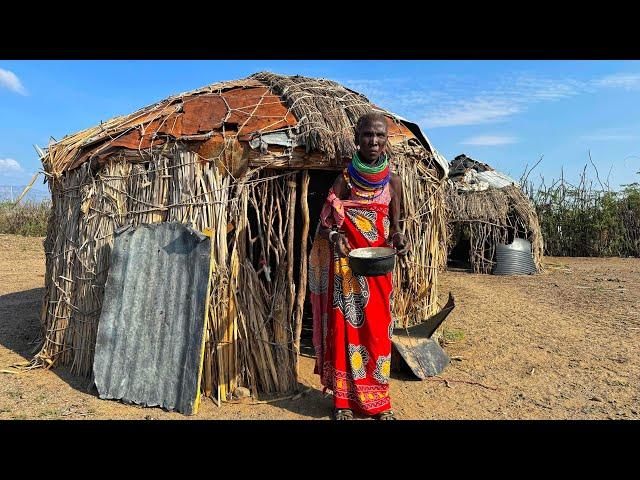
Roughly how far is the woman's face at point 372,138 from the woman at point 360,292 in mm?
25

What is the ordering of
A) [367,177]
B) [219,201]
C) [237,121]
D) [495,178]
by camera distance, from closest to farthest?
[367,177]
[219,201]
[237,121]
[495,178]

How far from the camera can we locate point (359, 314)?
352 centimetres

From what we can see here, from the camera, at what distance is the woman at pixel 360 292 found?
348 centimetres

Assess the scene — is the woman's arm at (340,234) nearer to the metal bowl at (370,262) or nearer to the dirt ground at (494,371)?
the metal bowl at (370,262)

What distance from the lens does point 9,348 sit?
5359mm

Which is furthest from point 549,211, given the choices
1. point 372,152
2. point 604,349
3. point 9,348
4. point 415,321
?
point 9,348

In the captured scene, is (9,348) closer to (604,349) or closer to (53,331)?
(53,331)

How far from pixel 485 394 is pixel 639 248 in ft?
37.0

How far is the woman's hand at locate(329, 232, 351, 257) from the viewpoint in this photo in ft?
11.0

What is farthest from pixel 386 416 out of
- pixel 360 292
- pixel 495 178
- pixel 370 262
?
pixel 495 178

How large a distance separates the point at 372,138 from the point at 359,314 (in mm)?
1187

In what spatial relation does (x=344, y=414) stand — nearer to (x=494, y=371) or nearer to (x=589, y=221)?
(x=494, y=371)

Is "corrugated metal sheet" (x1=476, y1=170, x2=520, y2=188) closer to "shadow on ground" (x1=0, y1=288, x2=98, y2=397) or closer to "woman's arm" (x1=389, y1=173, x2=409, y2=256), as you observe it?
"woman's arm" (x1=389, y1=173, x2=409, y2=256)

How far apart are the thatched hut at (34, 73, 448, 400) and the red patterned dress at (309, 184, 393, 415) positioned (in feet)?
2.78
